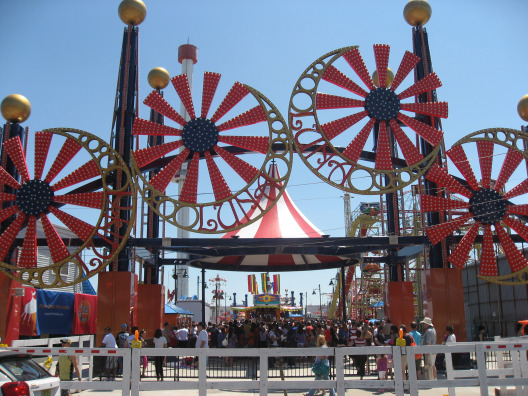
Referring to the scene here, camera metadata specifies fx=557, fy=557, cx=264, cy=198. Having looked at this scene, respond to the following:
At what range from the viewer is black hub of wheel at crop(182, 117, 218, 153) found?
16547 millimetres

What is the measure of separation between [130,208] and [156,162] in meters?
2.30

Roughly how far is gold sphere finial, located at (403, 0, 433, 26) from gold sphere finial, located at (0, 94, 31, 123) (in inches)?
521

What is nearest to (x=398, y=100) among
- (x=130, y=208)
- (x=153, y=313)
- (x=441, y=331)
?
(x=441, y=331)

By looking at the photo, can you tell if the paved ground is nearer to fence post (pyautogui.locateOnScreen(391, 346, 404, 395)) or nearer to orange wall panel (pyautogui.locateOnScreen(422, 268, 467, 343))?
fence post (pyautogui.locateOnScreen(391, 346, 404, 395))

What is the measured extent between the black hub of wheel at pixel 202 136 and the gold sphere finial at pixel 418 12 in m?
8.05

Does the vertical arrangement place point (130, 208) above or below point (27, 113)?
below

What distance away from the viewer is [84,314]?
977 inches

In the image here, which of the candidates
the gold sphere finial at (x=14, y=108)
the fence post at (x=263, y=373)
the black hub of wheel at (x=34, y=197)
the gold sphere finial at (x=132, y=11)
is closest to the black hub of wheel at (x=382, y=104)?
the gold sphere finial at (x=132, y=11)

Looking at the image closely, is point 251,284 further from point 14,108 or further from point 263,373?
point 263,373

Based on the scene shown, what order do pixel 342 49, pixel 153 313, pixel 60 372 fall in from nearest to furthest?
1. pixel 60 372
2. pixel 342 49
3. pixel 153 313

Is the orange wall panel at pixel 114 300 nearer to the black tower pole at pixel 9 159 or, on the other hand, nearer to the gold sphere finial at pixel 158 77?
the black tower pole at pixel 9 159

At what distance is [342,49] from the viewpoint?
1655 centimetres

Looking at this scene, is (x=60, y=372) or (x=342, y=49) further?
(x=342, y=49)

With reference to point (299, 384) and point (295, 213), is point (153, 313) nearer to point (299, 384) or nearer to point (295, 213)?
point (295, 213)
